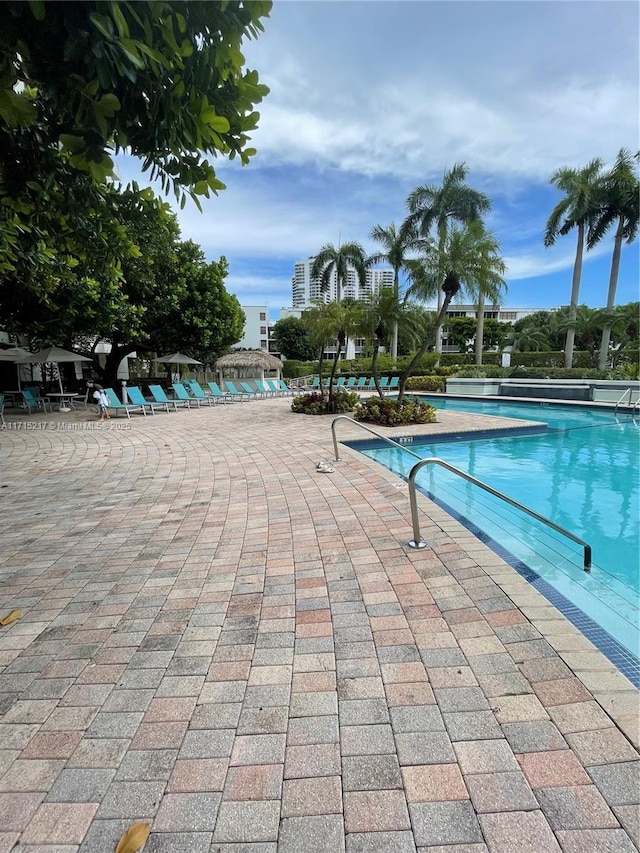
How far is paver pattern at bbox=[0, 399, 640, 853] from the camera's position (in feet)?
4.50

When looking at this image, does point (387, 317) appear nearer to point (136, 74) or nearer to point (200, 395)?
point (136, 74)

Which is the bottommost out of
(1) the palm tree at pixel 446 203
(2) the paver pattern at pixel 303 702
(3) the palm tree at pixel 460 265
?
(2) the paver pattern at pixel 303 702

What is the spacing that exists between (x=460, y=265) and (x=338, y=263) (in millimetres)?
22165

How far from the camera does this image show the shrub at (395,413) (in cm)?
1088

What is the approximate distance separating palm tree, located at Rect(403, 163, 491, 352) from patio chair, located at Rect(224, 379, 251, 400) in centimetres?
1345

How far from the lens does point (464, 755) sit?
1583 mm

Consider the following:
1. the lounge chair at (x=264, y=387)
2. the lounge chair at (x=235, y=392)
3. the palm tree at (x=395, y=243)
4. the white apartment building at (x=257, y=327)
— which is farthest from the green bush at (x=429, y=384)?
the white apartment building at (x=257, y=327)

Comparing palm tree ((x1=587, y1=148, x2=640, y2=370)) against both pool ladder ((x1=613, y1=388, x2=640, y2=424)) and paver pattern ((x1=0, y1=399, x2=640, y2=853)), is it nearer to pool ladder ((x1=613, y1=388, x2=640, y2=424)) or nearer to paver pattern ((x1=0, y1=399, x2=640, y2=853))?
pool ladder ((x1=613, y1=388, x2=640, y2=424))

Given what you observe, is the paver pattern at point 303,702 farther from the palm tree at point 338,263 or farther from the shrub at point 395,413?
the palm tree at point 338,263

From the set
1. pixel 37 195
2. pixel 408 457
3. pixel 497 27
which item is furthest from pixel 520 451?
pixel 37 195

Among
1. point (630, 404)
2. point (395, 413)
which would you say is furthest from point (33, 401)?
point (630, 404)

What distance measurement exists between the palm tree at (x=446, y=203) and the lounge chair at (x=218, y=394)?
1449cm

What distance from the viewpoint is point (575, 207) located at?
73.5 ft

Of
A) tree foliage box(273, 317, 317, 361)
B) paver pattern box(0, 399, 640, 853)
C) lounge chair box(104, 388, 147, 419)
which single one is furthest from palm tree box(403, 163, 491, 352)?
paver pattern box(0, 399, 640, 853)
